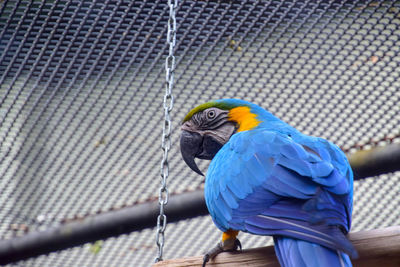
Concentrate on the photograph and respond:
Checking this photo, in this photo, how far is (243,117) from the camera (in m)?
1.84

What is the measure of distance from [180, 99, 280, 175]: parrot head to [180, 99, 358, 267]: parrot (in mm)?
141

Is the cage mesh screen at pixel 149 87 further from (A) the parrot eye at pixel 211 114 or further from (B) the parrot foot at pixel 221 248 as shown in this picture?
(B) the parrot foot at pixel 221 248

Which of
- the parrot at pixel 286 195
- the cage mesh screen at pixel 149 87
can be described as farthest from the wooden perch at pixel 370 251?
the cage mesh screen at pixel 149 87

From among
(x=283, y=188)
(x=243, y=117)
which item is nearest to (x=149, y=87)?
(x=243, y=117)

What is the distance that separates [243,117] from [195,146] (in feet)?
0.76

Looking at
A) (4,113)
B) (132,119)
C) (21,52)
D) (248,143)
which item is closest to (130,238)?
(132,119)

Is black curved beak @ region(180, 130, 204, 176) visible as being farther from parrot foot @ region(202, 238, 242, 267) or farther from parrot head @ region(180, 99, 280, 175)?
parrot foot @ region(202, 238, 242, 267)

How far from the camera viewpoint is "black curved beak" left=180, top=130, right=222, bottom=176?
1.88 metres

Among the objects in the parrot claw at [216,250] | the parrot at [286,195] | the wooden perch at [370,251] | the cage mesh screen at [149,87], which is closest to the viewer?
the parrot at [286,195]

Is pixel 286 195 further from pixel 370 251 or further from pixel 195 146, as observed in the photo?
pixel 195 146

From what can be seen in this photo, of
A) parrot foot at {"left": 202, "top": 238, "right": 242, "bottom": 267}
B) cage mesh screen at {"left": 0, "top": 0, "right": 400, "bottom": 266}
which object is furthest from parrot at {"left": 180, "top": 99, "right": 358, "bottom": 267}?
cage mesh screen at {"left": 0, "top": 0, "right": 400, "bottom": 266}

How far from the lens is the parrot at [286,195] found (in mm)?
1089

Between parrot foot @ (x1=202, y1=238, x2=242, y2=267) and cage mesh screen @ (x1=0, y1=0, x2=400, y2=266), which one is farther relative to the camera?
cage mesh screen @ (x1=0, y1=0, x2=400, y2=266)

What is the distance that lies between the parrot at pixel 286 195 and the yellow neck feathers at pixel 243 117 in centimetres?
7
